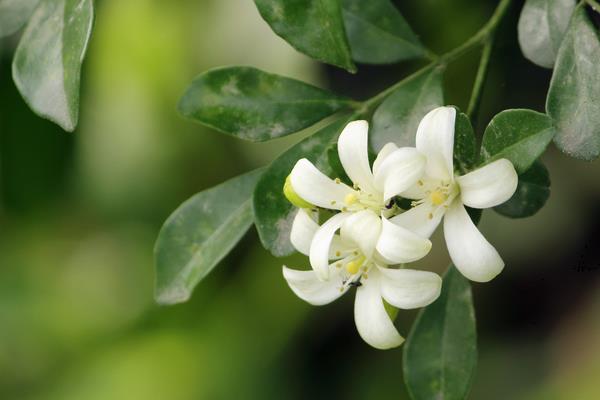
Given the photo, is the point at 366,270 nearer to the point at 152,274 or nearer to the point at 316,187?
the point at 316,187

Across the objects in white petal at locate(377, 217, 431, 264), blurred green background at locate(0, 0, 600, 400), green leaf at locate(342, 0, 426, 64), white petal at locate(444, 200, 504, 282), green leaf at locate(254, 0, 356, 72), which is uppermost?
green leaf at locate(254, 0, 356, 72)

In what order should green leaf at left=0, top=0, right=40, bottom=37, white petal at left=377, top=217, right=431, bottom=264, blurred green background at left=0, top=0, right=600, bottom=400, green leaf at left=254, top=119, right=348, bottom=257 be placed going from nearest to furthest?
white petal at left=377, top=217, right=431, bottom=264 < green leaf at left=254, top=119, right=348, bottom=257 < green leaf at left=0, top=0, right=40, bottom=37 < blurred green background at left=0, top=0, right=600, bottom=400

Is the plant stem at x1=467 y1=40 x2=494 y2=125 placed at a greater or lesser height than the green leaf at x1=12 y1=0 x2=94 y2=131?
lesser

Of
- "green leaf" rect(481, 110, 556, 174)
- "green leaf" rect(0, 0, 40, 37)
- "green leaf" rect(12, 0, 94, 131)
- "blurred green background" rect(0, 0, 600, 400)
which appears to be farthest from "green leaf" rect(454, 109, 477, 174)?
"blurred green background" rect(0, 0, 600, 400)

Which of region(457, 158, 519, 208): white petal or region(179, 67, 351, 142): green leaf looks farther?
region(179, 67, 351, 142): green leaf

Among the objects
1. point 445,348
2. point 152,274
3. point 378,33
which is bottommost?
point 152,274

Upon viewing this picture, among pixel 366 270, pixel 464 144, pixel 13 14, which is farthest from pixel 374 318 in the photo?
pixel 13 14

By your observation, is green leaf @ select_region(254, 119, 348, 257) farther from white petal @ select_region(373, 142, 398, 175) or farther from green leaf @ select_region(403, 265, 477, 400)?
green leaf @ select_region(403, 265, 477, 400)
